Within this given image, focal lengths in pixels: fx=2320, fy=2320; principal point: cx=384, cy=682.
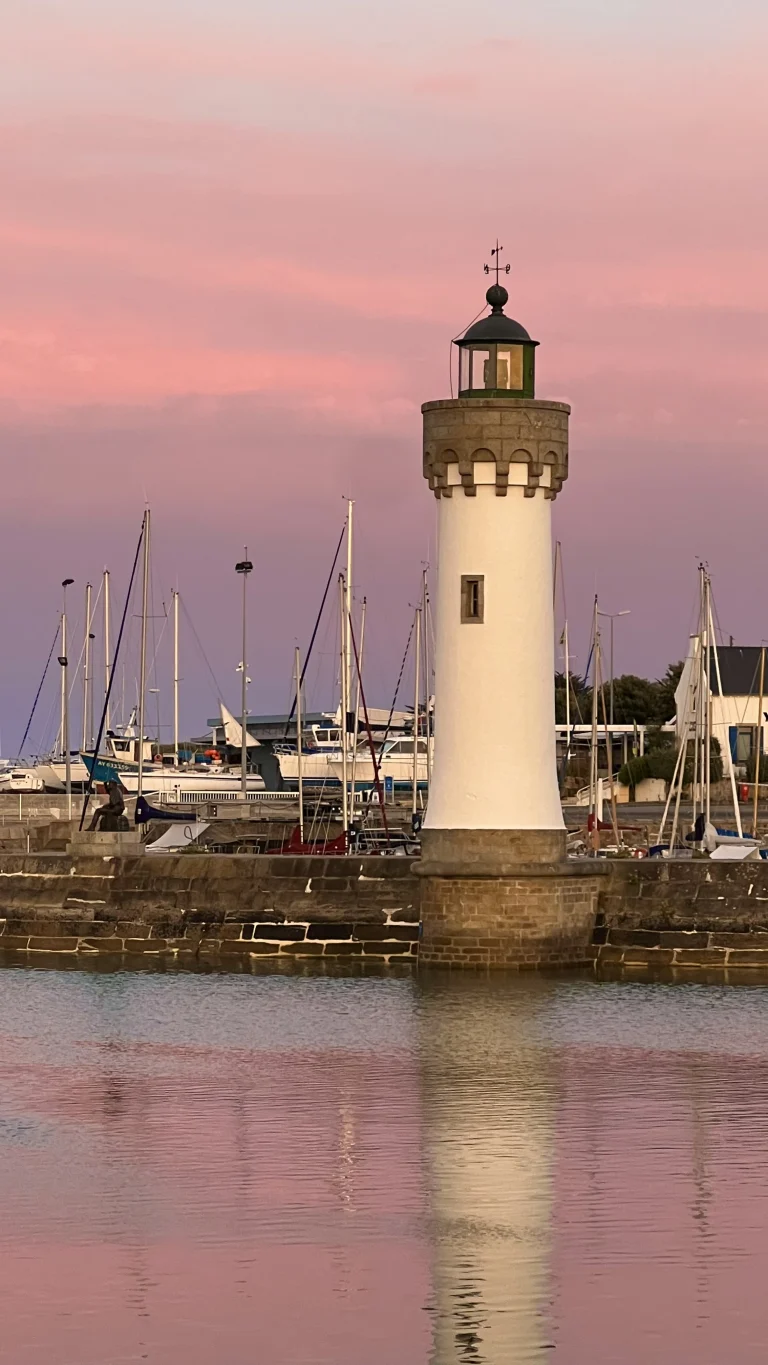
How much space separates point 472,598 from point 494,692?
124cm

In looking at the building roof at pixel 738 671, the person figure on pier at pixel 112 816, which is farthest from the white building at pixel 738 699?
the person figure on pier at pixel 112 816

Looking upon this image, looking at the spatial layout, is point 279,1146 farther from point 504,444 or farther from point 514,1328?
point 504,444

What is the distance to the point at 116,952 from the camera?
3362 cm

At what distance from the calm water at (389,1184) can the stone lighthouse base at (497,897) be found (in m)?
1.55

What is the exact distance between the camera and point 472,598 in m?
29.7

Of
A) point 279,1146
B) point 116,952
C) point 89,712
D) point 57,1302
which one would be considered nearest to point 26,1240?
point 57,1302

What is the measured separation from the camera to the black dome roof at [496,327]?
30406 millimetres

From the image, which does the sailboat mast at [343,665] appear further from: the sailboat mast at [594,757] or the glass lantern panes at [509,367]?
the glass lantern panes at [509,367]

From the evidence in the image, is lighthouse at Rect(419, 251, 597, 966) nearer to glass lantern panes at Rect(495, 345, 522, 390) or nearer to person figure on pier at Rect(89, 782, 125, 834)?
glass lantern panes at Rect(495, 345, 522, 390)

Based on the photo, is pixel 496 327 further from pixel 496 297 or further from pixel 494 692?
pixel 494 692

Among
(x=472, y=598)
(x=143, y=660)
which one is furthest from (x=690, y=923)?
(x=143, y=660)

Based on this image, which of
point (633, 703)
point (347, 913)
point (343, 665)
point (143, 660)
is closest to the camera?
point (347, 913)

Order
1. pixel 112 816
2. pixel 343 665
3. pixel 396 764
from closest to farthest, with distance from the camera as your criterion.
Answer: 1. pixel 112 816
2. pixel 343 665
3. pixel 396 764

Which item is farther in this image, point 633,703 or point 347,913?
point 633,703
